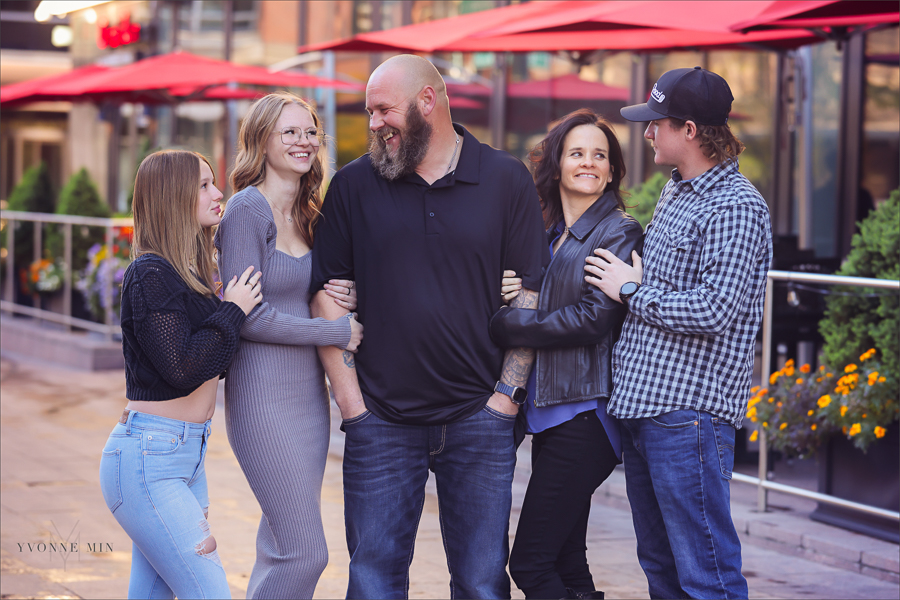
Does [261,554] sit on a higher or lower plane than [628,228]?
lower

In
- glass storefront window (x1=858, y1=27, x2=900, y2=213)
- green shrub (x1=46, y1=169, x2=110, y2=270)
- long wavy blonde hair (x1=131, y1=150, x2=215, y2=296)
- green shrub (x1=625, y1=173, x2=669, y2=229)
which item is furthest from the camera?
green shrub (x1=46, y1=169, x2=110, y2=270)

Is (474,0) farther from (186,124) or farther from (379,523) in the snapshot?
(379,523)

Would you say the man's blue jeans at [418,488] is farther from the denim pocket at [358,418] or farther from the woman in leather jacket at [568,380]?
the woman in leather jacket at [568,380]

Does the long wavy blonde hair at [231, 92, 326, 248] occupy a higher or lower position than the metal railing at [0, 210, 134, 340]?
higher

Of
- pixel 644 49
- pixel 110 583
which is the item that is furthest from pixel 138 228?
pixel 644 49

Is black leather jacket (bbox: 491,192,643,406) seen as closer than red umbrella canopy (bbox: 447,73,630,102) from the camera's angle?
Yes

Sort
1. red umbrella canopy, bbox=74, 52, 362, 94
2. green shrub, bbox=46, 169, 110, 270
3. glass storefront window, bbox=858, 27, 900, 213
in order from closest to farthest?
glass storefront window, bbox=858, 27, 900, 213 < red umbrella canopy, bbox=74, 52, 362, 94 < green shrub, bbox=46, 169, 110, 270

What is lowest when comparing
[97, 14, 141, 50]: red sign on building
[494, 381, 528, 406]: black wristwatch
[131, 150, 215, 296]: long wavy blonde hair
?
[494, 381, 528, 406]: black wristwatch

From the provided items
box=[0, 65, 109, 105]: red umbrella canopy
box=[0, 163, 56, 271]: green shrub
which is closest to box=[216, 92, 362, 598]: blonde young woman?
box=[0, 65, 109, 105]: red umbrella canopy

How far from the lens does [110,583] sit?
4656 mm

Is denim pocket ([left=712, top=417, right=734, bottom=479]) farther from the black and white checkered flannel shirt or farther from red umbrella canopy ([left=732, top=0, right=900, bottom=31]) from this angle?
red umbrella canopy ([left=732, top=0, right=900, bottom=31])

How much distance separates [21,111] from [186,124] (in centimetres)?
963

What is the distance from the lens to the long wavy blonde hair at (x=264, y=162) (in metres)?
3.28

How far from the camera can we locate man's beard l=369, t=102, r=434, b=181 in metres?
3.19
